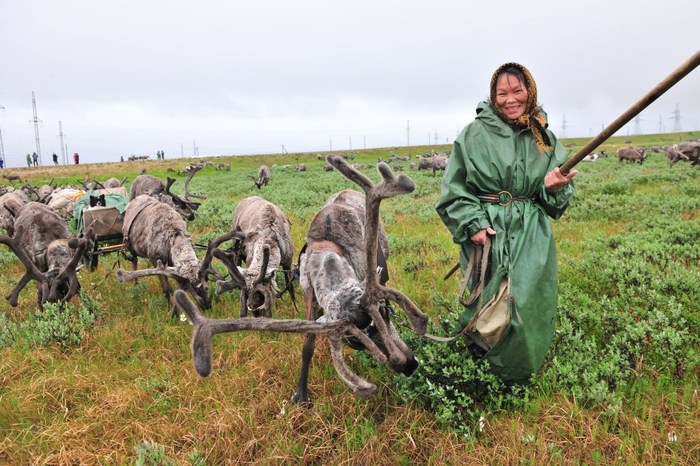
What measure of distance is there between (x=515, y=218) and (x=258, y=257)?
3735 millimetres

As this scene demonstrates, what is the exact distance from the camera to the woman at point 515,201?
3.43m

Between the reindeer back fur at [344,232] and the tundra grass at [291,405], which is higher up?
the reindeer back fur at [344,232]

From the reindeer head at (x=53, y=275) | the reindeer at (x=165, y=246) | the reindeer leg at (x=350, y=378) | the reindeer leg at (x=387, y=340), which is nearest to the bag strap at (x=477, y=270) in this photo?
the reindeer leg at (x=387, y=340)

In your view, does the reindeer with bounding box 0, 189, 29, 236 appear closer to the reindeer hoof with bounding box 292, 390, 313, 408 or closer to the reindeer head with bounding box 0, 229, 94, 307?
the reindeer head with bounding box 0, 229, 94, 307

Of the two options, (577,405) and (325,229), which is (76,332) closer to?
(325,229)

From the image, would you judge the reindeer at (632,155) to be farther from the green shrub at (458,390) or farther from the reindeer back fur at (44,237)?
the reindeer back fur at (44,237)

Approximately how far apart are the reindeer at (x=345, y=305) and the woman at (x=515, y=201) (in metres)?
0.98

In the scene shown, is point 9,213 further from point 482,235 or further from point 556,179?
point 556,179

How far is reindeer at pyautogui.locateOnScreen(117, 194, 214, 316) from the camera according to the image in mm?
5949

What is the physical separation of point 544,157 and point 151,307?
6.06m

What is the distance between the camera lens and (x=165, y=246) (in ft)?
23.2

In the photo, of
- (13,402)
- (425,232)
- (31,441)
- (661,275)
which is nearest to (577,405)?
(661,275)

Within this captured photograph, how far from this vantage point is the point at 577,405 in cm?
345

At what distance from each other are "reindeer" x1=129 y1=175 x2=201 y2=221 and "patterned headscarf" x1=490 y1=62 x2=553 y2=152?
359 inches
